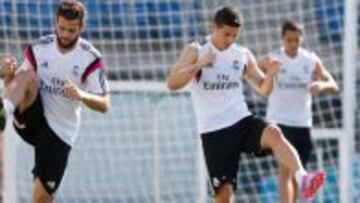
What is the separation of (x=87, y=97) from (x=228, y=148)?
1359mm

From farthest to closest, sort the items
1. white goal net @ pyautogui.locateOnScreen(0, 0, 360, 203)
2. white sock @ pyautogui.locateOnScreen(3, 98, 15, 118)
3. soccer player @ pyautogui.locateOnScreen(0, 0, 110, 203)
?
1. white goal net @ pyautogui.locateOnScreen(0, 0, 360, 203)
2. soccer player @ pyautogui.locateOnScreen(0, 0, 110, 203)
3. white sock @ pyautogui.locateOnScreen(3, 98, 15, 118)

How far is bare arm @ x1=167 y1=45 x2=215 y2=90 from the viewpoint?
376 inches

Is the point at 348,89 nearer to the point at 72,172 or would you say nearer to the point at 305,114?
the point at 305,114

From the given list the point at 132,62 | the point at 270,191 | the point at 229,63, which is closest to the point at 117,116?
the point at 132,62

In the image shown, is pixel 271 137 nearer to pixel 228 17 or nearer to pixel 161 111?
pixel 228 17

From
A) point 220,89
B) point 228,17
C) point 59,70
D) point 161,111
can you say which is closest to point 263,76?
point 220,89

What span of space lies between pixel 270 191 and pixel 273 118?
2126 millimetres

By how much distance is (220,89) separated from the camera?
9.92m

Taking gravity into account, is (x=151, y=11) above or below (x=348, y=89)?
above

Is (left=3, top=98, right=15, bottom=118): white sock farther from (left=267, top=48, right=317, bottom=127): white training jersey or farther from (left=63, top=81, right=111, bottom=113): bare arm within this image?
(left=267, top=48, right=317, bottom=127): white training jersey

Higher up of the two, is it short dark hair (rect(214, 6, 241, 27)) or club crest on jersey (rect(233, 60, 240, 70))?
short dark hair (rect(214, 6, 241, 27))

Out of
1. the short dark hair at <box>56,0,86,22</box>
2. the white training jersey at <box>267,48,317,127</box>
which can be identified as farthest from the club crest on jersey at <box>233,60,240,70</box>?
the white training jersey at <box>267,48,317,127</box>

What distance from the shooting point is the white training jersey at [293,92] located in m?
11.9

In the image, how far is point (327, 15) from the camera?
537 inches
